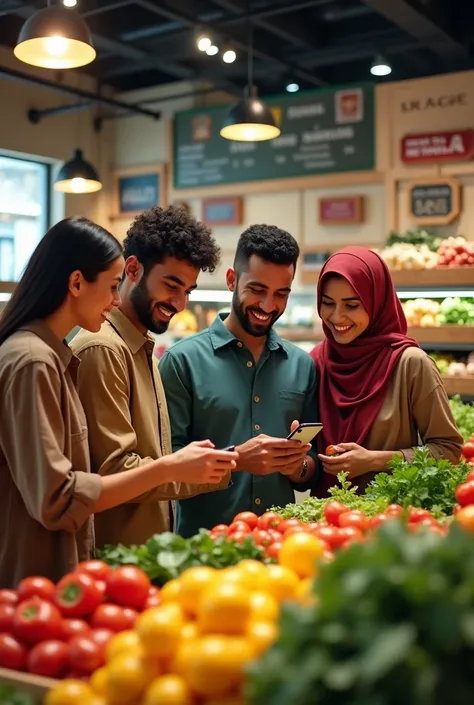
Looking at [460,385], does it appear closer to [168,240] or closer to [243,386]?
[243,386]

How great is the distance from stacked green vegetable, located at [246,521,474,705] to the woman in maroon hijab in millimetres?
1971

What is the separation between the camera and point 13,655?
1.54 meters

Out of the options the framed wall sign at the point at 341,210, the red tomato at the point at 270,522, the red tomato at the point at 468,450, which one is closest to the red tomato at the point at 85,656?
the red tomato at the point at 270,522

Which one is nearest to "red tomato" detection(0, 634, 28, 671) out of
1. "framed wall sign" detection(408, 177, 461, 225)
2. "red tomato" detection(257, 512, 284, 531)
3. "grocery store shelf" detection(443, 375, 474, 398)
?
"red tomato" detection(257, 512, 284, 531)

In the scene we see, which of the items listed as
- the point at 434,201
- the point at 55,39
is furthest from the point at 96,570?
the point at 434,201

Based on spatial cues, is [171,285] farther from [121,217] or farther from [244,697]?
[121,217]

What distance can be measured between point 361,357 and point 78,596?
6.67ft

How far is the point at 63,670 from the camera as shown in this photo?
4.99 feet

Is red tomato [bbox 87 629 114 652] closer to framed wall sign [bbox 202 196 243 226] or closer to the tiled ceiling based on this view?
the tiled ceiling

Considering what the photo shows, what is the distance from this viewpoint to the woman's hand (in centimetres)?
311

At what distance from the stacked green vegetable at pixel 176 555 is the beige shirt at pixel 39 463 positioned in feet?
0.63

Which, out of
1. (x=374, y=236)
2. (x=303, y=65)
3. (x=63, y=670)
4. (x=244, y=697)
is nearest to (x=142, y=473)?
(x=63, y=670)

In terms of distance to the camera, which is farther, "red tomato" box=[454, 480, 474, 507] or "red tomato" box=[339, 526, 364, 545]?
"red tomato" box=[454, 480, 474, 507]

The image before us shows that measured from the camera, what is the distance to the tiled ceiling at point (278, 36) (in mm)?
7422
